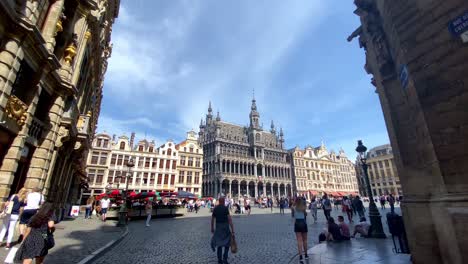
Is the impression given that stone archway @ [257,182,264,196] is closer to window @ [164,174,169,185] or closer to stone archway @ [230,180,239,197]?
stone archway @ [230,180,239,197]

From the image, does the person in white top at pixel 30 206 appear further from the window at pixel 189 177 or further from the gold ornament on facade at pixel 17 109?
the window at pixel 189 177

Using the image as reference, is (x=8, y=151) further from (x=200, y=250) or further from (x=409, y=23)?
(x=409, y=23)

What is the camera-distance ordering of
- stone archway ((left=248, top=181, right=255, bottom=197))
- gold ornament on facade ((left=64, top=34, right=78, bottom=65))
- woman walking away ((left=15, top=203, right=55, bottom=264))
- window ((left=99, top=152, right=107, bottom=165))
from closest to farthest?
1. woman walking away ((left=15, top=203, right=55, bottom=264))
2. gold ornament on facade ((left=64, top=34, right=78, bottom=65))
3. window ((left=99, top=152, right=107, bottom=165))
4. stone archway ((left=248, top=181, right=255, bottom=197))

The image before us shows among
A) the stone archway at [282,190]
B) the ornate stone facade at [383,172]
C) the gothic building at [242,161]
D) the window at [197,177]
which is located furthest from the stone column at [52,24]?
the ornate stone facade at [383,172]

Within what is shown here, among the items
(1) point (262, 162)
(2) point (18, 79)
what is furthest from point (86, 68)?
(1) point (262, 162)

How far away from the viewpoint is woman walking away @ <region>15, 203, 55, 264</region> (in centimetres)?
423

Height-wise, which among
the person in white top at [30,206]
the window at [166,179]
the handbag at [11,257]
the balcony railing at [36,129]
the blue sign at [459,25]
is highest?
the window at [166,179]

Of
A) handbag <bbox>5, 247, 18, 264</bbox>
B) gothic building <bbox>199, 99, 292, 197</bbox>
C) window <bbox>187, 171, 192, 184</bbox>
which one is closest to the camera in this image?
handbag <bbox>5, 247, 18, 264</bbox>

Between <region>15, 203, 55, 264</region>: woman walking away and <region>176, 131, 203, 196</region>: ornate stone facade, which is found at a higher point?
<region>176, 131, 203, 196</region>: ornate stone facade

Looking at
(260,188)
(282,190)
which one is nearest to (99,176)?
(260,188)

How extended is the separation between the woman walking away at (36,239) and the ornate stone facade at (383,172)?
79.5m

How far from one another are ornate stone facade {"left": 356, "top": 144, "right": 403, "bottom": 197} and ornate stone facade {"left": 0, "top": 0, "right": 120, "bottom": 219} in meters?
77.2

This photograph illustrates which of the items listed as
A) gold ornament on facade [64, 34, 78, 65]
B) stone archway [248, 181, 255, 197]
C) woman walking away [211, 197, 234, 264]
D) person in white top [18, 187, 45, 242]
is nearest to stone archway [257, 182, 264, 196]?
stone archway [248, 181, 255, 197]

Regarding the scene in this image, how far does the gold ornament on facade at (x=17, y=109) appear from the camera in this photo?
8.26 m
